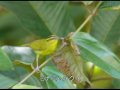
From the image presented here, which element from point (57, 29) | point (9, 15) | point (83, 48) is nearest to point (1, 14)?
point (9, 15)

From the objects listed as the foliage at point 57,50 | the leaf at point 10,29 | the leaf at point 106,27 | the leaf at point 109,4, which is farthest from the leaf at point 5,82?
the leaf at point 10,29

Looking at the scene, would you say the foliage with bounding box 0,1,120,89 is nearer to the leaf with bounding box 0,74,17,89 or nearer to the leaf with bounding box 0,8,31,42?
the leaf with bounding box 0,74,17,89

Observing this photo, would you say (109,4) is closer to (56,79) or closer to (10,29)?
(56,79)

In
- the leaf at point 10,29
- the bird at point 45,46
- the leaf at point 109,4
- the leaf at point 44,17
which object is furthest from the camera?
the leaf at point 10,29

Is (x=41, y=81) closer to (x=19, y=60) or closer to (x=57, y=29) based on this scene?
(x=19, y=60)

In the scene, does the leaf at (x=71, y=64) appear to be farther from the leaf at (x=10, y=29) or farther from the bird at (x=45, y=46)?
the leaf at (x=10, y=29)

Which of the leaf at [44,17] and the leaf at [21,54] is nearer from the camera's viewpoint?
the leaf at [21,54]
